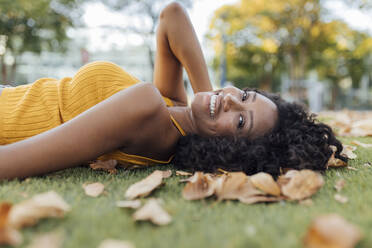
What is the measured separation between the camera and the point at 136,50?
30.1 meters

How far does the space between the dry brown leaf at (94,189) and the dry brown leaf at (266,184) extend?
74 cm

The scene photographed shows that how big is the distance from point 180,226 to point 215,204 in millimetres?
320

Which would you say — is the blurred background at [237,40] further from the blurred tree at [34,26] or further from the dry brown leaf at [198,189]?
the dry brown leaf at [198,189]

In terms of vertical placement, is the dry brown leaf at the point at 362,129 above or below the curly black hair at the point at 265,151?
below

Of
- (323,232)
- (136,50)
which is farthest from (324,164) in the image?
(136,50)

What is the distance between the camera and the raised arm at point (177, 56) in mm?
3111

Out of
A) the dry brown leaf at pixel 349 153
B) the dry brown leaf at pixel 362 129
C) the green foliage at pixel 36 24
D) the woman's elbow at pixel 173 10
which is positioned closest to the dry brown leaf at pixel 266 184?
the dry brown leaf at pixel 349 153

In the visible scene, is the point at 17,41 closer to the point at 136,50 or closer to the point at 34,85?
the point at 136,50

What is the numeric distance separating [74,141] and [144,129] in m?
0.43

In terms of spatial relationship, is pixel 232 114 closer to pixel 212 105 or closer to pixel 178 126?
pixel 212 105

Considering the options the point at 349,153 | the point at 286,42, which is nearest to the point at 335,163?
the point at 349,153

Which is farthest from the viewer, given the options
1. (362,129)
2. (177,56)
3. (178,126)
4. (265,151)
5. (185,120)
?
(362,129)

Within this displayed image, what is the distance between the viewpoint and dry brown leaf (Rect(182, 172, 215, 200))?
1.49 meters

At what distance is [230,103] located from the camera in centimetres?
223
